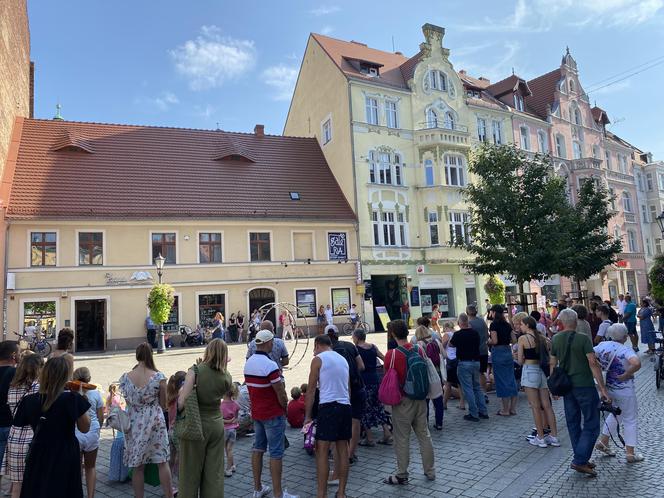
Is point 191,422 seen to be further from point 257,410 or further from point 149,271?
point 149,271

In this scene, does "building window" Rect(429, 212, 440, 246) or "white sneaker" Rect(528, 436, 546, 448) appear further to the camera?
"building window" Rect(429, 212, 440, 246)

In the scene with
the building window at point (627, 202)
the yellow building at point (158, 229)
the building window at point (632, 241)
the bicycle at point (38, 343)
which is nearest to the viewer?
the bicycle at point (38, 343)

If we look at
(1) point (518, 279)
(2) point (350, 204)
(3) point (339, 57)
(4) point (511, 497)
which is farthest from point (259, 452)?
(3) point (339, 57)

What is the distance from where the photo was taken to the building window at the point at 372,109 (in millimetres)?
29678

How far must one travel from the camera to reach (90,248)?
2259 centimetres

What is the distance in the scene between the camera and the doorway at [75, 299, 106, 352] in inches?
887

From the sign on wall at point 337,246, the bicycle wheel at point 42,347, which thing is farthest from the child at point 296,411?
the sign on wall at point 337,246

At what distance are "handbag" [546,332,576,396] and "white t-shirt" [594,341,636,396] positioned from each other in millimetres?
692

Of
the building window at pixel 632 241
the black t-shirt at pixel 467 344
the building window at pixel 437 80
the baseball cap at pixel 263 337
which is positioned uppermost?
the building window at pixel 437 80

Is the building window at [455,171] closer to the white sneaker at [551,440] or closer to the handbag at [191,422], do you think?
the white sneaker at [551,440]

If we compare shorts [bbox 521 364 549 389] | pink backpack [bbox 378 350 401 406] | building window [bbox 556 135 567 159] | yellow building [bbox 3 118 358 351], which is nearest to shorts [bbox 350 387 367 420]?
pink backpack [bbox 378 350 401 406]

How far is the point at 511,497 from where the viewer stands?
5.10 metres

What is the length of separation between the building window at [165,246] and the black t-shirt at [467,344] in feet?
61.5

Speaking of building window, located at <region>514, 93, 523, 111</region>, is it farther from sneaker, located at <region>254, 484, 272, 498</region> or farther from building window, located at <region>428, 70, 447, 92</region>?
sneaker, located at <region>254, 484, 272, 498</region>
